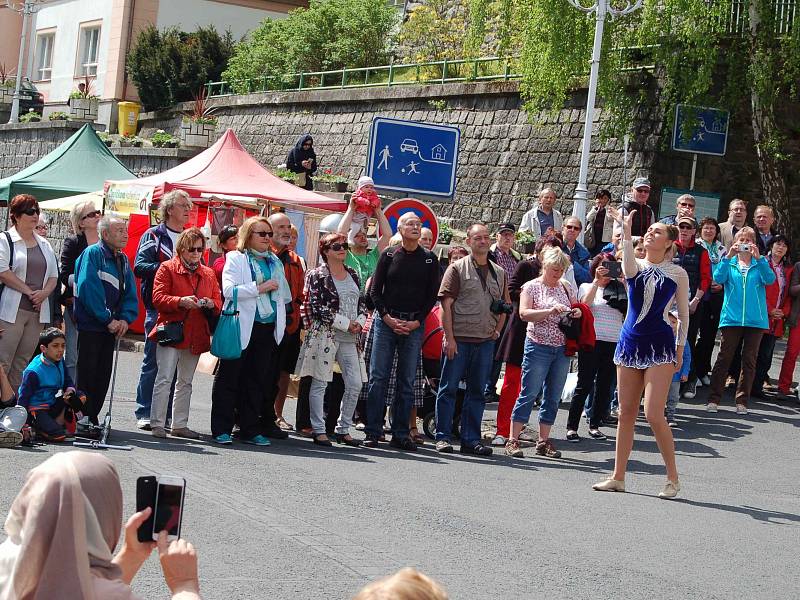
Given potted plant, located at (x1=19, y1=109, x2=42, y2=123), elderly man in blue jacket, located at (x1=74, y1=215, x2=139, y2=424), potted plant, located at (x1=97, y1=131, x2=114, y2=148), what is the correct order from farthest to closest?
1. potted plant, located at (x1=19, y1=109, x2=42, y2=123)
2. potted plant, located at (x1=97, y1=131, x2=114, y2=148)
3. elderly man in blue jacket, located at (x1=74, y1=215, x2=139, y2=424)

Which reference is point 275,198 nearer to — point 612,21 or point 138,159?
point 612,21

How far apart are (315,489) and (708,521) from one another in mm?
2739

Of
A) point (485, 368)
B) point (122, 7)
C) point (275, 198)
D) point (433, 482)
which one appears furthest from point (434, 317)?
point (122, 7)

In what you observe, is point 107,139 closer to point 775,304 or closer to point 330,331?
point 775,304

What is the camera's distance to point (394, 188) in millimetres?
14320

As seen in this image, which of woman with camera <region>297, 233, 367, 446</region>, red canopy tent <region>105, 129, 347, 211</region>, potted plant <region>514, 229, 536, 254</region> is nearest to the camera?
woman with camera <region>297, 233, 367, 446</region>

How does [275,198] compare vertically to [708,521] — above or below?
above

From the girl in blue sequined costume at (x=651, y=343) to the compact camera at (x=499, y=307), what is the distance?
1.98 m

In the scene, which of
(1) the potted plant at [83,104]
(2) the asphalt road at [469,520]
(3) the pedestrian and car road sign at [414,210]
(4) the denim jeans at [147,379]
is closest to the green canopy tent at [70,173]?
(3) the pedestrian and car road sign at [414,210]

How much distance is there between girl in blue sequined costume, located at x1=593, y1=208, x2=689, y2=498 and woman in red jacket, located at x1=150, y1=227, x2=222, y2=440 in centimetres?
345

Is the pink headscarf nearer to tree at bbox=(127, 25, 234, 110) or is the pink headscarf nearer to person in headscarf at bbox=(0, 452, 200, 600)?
person in headscarf at bbox=(0, 452, 200, 600)

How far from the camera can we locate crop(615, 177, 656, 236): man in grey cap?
15703 millimetres

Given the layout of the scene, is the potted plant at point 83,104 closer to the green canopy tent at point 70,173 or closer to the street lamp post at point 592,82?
the green canopy tent at point 70,173

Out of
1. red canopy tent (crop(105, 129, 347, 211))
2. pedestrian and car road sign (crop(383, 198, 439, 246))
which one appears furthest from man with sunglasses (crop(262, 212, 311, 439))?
red canopy tent (crop(105, 129, 347, 211))
